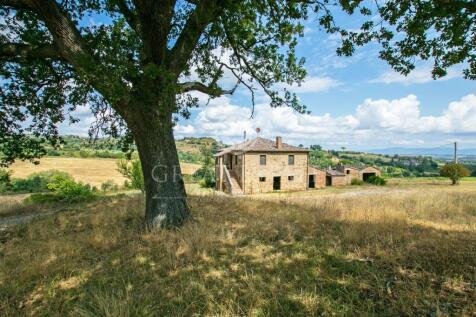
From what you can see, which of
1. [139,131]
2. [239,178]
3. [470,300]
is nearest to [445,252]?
[470,300]

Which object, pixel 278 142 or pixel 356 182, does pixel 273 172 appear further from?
pixel 356 182

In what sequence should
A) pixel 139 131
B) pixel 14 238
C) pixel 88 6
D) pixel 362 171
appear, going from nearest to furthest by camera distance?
pixel 139 131, pixel 14 238, pixel 88 6, pixel 362 171

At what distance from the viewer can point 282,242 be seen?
488 centimetres

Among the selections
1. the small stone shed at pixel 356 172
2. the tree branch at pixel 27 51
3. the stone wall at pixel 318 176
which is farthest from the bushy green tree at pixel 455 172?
the tree branch at pixel 27 51

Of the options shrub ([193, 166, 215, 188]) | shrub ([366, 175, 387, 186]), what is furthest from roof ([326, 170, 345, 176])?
shrub ([193, 166, 215, 188])

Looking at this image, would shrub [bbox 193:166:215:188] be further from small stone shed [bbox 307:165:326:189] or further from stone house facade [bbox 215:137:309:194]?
small stone shed [bbox 307:165:326:189]

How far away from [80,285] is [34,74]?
6799 millimetres

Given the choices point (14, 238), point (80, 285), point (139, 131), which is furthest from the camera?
point (14, 238)

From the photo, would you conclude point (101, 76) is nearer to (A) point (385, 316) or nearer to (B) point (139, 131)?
(B) point (139, 131)

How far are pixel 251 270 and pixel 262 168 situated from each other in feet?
111

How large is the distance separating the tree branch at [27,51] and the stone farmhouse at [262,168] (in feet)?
99.4

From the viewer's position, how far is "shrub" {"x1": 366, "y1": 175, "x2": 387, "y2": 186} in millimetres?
48062

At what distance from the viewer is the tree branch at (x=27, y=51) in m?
5.47

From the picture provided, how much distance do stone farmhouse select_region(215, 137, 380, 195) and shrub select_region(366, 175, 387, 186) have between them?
57.5ft
